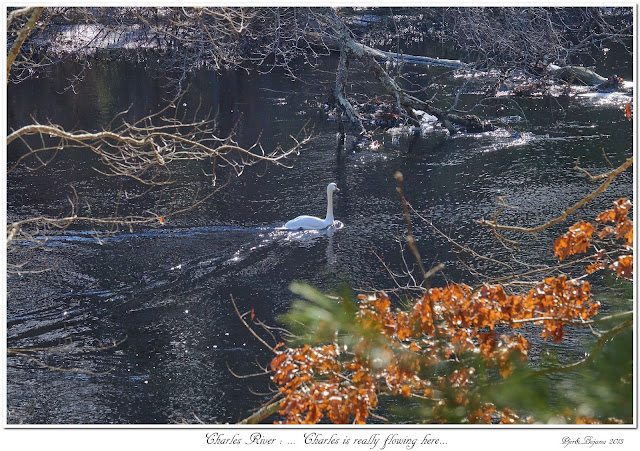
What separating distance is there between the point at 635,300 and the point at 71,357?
697 cm

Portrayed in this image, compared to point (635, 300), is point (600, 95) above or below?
below

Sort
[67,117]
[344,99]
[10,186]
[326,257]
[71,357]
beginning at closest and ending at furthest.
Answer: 1. [71,357]
2. [326,257]
3. [10,186]
4. [344,99]
5. [67,117]

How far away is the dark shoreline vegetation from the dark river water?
0.04 metres

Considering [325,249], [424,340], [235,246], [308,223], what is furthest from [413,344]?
[308,223]

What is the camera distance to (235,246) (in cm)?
1154

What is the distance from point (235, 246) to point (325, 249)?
1.49 m

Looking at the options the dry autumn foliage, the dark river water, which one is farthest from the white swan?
the dry autumn foliage

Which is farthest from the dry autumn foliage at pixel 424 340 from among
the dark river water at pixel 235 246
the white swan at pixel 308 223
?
the white swan at pixel 308 223

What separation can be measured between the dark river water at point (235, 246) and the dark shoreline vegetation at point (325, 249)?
0.14ft

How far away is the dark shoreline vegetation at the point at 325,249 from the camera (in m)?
4.69

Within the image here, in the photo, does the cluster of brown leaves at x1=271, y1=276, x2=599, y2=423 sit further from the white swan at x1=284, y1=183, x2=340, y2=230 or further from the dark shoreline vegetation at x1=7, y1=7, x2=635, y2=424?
the white swan at x1=284, y1=183, x2=340, y2=230

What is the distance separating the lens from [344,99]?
691 inches
